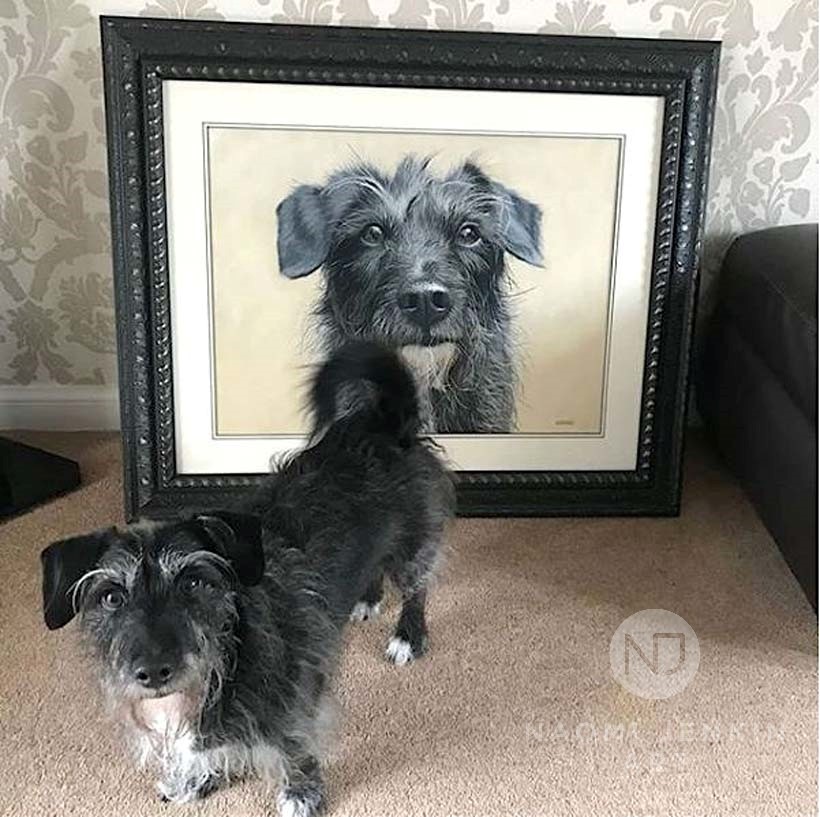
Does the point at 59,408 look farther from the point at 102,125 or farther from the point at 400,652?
the point at 400,652

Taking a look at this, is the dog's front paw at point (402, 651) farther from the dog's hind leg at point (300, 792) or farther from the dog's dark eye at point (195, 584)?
the dog's dark eye at point (195, 584)

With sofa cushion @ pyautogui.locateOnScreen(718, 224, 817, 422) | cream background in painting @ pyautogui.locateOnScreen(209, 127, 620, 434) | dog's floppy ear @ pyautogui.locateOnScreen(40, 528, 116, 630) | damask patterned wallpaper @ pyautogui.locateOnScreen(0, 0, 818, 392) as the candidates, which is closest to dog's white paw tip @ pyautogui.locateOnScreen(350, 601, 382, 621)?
cream background in painting @ pyautogui.locateOnScreen(209, 127, 620, 434)

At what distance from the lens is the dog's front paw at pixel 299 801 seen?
135cm

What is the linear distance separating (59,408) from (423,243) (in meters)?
0.91

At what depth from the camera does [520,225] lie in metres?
1.97

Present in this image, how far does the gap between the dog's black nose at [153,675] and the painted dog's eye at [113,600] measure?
81 millimetres

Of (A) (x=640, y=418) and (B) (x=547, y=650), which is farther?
(A) (x=640, y=418)

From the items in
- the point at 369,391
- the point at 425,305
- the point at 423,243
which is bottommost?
the point at 369,391

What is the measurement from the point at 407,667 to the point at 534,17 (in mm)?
1168

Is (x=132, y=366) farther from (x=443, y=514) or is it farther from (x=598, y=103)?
(x=598, y=103)

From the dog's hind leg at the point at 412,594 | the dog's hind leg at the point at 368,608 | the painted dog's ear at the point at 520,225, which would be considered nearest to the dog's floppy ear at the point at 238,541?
the dog's hind leg at the point at 412,594

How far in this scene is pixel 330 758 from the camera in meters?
1.46

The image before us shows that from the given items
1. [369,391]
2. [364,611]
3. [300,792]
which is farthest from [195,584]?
[364,611]

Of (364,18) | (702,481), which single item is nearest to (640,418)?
(702,481)
